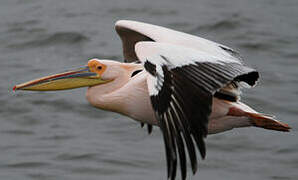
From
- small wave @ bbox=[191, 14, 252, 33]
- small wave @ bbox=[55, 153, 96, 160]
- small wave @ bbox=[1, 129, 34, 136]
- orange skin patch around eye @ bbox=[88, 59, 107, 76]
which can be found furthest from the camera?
small wave @ bbox=[191, 14, 252, 33]

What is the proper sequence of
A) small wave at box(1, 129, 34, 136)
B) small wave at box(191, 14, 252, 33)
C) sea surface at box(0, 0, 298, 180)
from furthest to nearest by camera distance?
small wave at box(191, 14, 252, 33), small wave at box(1, 129, 34, 136), sea surface at box(0, 0, 298, 180)

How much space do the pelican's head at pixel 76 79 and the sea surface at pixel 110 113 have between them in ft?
6.99

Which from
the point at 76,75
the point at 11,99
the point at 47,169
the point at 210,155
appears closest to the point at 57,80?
the point at 76,75

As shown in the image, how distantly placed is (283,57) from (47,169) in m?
5.45

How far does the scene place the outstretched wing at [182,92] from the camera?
18.5 feet

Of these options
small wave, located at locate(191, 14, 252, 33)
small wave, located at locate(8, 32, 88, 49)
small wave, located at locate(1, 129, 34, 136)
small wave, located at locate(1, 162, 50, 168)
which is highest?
small wave, located at locate(191, 14, 252, 33)

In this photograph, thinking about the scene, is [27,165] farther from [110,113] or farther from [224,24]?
[224,24]

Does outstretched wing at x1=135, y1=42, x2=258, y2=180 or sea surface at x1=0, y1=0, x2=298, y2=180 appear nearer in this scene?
outstretched wing at x1=135, y1=42, x2=258, y2=180

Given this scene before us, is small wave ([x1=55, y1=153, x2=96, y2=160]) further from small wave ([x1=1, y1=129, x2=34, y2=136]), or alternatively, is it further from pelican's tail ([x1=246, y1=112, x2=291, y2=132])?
pelican's tail ([x1=246, y1=112, x2=291, y2=132])

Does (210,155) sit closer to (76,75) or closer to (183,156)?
(76,75)

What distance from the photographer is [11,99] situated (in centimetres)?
1152

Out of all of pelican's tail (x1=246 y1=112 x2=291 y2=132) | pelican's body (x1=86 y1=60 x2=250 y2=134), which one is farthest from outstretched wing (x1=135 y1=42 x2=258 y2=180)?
pelican's tail (x1=246 y1=112 x2=291 y2=132)

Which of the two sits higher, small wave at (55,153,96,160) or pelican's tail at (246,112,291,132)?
pelican's tail at (246,112,291,132)

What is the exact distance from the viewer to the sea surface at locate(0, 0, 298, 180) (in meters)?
9.34
